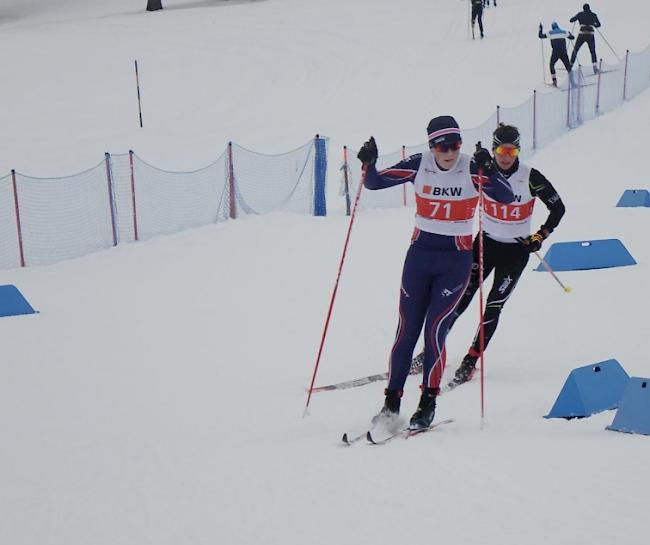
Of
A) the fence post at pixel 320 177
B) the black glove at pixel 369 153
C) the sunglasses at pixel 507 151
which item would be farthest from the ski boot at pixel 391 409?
the fence post at pixel 320 177

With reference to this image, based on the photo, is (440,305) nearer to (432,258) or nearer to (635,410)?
(432,258)

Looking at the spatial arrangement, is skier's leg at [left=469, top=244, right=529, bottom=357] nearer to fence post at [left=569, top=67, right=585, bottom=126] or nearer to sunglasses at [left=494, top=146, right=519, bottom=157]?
sunglasses at [left=494, top=146, right=519, bottom=157]

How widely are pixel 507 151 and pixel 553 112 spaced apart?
50.7 ft

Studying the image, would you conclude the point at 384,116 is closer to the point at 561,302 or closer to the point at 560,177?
the point at 560,177

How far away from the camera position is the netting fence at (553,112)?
54.2ft

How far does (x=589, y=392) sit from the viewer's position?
5336 mm

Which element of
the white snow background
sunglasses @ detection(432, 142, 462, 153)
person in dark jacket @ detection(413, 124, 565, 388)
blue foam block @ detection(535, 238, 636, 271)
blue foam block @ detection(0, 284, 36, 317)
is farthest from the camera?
blue foam block @ detection(535, 238, 636, 271)

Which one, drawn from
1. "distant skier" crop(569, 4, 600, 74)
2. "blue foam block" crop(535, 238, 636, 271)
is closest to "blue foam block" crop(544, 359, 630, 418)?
"blue foam block" crop(535, 238, 636, 271)

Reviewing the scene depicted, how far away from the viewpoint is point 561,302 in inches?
342

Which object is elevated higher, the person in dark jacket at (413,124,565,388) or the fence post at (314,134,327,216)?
the person in dark jacket at (413,124,565,388)

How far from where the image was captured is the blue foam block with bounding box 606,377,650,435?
475 centimetres

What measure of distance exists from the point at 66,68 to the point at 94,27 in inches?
286

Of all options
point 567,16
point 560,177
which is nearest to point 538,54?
point 567,16

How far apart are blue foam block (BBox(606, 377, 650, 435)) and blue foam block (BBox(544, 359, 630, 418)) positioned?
14.3 inches
